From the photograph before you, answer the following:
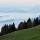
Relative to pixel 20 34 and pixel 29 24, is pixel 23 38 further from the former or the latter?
pixel 29 24

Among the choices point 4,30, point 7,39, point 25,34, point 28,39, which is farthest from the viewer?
point 4,30

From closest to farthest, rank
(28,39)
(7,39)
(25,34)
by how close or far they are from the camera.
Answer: (28,39), (7,39), (25,34)

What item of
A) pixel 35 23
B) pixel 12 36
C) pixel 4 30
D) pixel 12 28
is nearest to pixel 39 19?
pixel 35 23

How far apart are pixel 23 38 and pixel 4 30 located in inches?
55.7

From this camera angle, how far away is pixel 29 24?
5957 mm

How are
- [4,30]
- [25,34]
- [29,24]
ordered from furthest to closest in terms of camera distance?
1. [29,24]
2. [4,30]
3. [25,34]

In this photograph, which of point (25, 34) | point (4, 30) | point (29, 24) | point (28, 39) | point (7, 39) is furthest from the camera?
point (29, 24)

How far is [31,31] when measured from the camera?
4.64m

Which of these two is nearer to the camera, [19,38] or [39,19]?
[19,38]

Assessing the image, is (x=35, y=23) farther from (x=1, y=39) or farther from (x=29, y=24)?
(x=1, y=39)

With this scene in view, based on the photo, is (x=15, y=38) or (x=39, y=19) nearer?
(x=15, y=38)

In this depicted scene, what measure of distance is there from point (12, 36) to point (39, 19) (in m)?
2.14

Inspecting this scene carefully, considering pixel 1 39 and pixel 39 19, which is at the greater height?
pixel 39 19

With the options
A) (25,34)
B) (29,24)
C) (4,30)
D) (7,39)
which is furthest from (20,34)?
(29,24)
